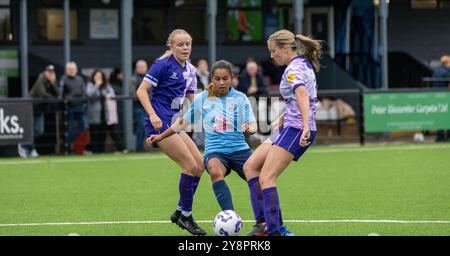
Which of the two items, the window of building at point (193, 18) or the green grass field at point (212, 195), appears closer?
the green grass field at point (212, 195)

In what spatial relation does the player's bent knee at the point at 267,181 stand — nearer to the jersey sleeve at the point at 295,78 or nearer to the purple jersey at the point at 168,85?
the jersey sleeve at the point at 295,78

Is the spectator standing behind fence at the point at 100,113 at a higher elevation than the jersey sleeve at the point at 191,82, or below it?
below

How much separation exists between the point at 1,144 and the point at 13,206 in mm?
9144

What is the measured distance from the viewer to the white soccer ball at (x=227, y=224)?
10906mm

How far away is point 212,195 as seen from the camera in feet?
51.7

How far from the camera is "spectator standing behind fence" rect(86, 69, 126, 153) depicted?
2445 centimetres

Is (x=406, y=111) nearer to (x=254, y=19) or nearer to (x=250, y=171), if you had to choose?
(x=254, y=19)

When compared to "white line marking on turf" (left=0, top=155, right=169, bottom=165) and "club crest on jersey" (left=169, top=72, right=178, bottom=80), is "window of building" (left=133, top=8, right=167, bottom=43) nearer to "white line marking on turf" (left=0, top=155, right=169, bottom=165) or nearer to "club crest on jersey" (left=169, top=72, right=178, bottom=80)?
"white line marking on turf" (left=0, top=155, right=169, bottom=165)

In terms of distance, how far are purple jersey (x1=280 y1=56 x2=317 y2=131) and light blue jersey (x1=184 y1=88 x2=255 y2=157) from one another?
44.2 inches

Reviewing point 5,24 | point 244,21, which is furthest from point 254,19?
point 5,24

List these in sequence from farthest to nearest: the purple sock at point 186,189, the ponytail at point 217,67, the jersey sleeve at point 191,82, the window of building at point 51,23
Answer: the window of building at point 51,23, the jersey sleeve at point 191,82, the purple sock at point 186,189, the ponytail at point 217,67

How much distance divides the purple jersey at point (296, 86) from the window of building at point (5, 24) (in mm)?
19674

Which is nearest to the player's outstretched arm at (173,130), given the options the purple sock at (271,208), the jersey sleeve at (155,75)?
the jersey sleeve at (155,75)

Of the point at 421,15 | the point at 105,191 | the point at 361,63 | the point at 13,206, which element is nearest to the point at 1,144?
the point at 105,191
